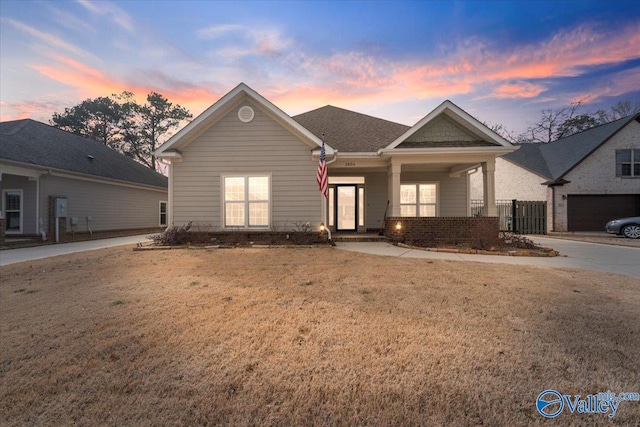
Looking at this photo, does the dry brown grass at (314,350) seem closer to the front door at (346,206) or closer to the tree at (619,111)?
the front door at (346,206)

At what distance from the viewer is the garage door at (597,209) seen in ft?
54.9

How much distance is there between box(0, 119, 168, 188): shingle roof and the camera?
40.9ft

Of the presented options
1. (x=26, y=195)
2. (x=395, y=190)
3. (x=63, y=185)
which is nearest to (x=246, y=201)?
(x=395, y=190)

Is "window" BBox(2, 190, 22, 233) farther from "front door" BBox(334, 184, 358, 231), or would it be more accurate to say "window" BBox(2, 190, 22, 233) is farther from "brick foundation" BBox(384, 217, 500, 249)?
"brick foundation" BBox(384, 217, 500, 249)

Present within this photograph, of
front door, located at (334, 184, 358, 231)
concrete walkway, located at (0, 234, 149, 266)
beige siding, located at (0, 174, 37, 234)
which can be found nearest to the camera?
concrete walkway, located at (0, 234, 149, 266)

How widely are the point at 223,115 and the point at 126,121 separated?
28.3 meters

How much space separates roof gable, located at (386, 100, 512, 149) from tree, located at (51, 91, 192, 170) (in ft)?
100

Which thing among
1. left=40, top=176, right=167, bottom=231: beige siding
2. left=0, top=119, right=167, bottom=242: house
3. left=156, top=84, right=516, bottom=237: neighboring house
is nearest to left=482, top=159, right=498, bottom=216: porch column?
left=156, top=84, right=516, bottom=237: neighboring house

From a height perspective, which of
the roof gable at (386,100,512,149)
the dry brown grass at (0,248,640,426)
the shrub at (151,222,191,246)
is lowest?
the dry brown grass at (0,248,640,426)

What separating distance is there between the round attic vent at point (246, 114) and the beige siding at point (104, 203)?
33.7ft

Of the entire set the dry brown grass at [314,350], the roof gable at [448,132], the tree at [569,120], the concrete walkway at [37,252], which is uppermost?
the tree at [569,120]

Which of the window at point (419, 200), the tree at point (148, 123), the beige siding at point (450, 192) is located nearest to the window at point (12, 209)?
the window at point (419, 200)

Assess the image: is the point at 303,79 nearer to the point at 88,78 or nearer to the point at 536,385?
the point at 88,78

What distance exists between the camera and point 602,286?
480cm
